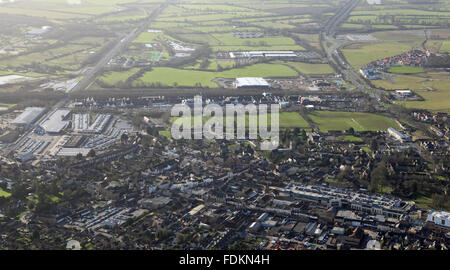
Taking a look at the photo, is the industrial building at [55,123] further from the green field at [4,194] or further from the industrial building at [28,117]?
the green field at [4,194]

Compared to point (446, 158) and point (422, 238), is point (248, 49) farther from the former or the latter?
point (422, 238)

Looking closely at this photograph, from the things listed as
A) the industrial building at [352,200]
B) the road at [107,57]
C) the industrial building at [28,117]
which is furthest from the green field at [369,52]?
the industrial building at [28,117]

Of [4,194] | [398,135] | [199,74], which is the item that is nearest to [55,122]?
[4,194]

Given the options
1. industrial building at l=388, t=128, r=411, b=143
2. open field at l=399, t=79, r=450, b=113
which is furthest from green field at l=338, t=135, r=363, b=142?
open field at l=399, t=79, r=450, b=113

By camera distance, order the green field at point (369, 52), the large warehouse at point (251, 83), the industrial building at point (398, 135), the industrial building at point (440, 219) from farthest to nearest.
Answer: the green field at point (369, 52), the large warehouse at point (251, 83), the industrial building at point (398, 135), the industrial building at point (440, 219)

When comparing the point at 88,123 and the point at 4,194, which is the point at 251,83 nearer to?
the point at 88,123

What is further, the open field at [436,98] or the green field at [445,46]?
the green field at [445,46]
